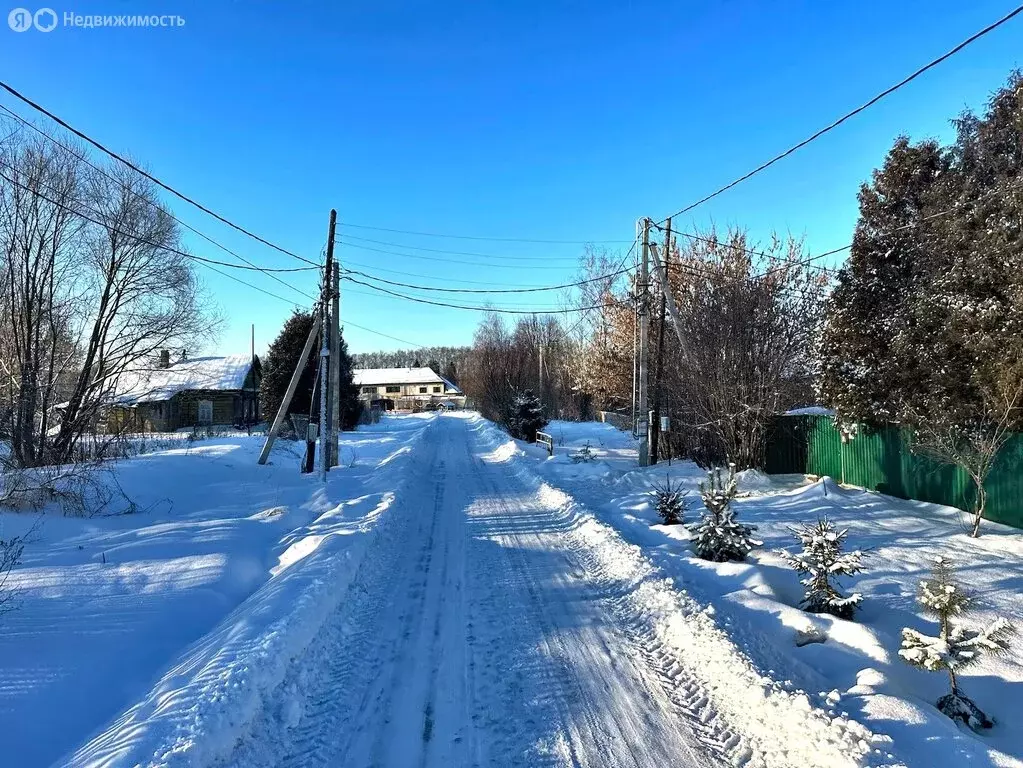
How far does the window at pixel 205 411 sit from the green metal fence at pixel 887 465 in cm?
3659

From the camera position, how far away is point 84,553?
23.9 feet

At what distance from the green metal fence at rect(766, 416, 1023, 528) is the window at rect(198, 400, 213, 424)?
120 ft

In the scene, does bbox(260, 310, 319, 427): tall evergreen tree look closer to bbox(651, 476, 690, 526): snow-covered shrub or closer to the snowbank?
bbox(651, 476, 690, 526): snow-covered shrub

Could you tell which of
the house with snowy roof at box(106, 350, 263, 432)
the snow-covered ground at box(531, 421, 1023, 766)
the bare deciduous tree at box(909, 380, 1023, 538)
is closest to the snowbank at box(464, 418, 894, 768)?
the snow-covered ground at box(531, 421, 1023, 766)

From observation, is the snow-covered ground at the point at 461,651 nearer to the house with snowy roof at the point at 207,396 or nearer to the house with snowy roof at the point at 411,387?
the house with snowy roof at the point at 207,396

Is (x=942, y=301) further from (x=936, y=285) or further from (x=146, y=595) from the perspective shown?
(x=146, y=595)

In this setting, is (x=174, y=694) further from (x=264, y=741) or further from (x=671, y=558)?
(x=671, y=558)

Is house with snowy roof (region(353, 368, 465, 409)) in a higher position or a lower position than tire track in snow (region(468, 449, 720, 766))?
higher

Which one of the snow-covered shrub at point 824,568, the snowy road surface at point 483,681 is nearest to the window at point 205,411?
the snowy road surface at point 483,681

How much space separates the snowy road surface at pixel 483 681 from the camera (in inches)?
147

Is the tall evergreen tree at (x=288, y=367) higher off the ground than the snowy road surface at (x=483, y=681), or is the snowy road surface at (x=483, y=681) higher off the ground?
the tall evergreen tree at (x=288, y=367)

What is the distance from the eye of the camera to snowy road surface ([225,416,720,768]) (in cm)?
373

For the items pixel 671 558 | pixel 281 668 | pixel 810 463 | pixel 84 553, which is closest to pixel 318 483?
pixel 84 553

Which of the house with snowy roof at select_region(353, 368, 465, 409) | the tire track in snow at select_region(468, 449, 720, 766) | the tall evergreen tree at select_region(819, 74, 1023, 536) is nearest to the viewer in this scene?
the tire track in snow at select_region(468, 449, 720, 766)
